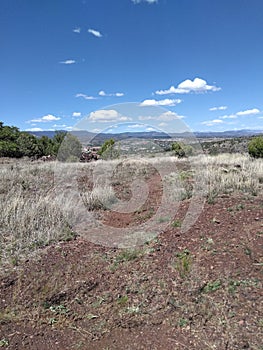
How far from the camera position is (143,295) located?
296 centimetres

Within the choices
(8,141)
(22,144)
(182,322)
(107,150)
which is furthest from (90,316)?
(8,141)

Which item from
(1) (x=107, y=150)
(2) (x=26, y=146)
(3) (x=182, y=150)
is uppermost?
(2) (x=26, y=146)

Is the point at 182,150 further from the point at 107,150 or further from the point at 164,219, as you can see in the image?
the point at 164,219

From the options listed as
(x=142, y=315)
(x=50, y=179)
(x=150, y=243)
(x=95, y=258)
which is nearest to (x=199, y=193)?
(x=150, y=243)

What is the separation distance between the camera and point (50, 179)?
9.83 meters

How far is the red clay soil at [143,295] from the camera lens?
2.39m

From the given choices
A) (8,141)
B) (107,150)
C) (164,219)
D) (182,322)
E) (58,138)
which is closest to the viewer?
(182,322)

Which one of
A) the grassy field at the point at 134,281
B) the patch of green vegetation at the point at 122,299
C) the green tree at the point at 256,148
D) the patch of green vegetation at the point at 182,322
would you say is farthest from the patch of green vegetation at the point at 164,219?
the green tree at the point at 256,148

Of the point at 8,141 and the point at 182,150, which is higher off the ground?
the point at 8,141

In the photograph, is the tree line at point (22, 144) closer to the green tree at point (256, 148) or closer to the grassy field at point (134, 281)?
the green tree at point (256, 148)

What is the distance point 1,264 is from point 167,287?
2.17 metres

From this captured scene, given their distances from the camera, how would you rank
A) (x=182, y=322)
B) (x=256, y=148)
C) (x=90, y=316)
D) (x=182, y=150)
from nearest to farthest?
(x=182, y=322)
(x=90, y=316)
(x=256, y=148)
(x=182, y=150)

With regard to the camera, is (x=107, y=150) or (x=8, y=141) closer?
(x=107, y=150)

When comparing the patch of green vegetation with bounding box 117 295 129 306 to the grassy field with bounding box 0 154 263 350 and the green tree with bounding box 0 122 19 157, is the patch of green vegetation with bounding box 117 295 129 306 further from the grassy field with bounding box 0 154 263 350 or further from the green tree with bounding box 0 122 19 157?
the green tree with bounding box 0 122 19 157
